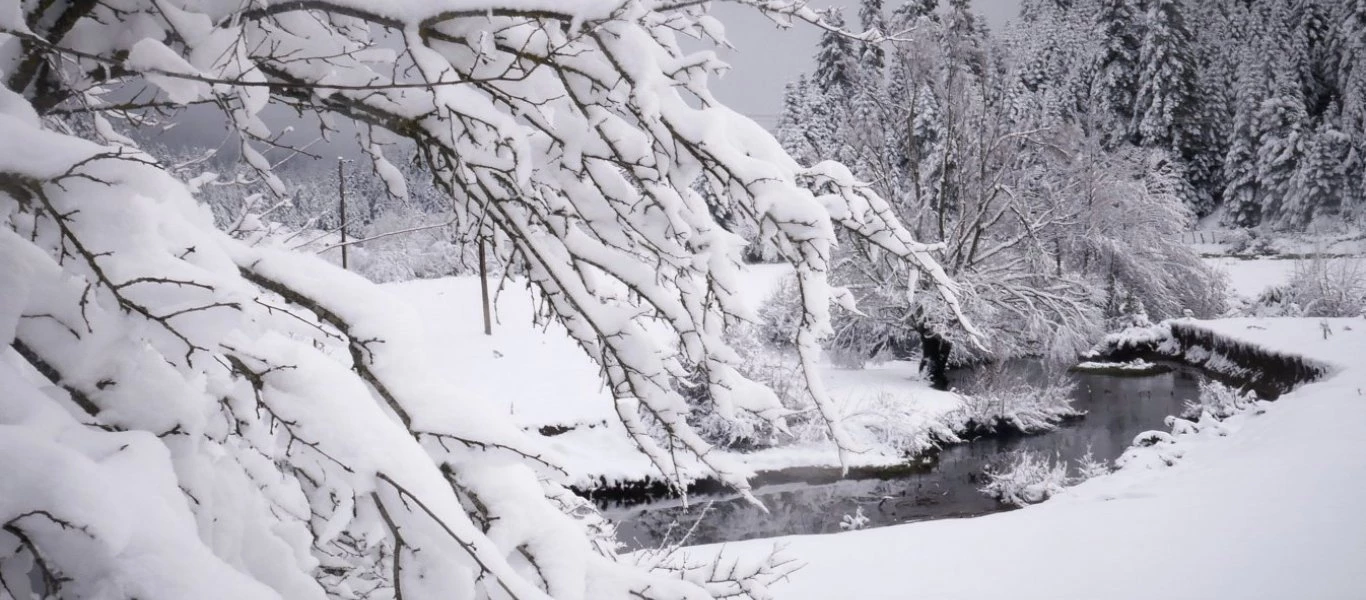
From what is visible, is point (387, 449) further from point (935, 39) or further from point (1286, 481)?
point (935, 39)

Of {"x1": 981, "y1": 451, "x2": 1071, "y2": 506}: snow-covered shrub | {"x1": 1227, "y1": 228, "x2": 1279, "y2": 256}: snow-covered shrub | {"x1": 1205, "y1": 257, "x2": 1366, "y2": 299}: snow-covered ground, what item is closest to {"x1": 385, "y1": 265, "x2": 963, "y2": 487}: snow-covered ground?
{"x1": 981, "y1": 451, "x2": 1071, "y2": 506}: snow-covered shrub

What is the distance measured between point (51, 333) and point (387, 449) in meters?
0.61

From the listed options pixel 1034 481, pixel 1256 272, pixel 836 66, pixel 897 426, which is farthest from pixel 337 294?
pixel 1256 272

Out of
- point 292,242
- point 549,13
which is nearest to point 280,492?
point 292,242

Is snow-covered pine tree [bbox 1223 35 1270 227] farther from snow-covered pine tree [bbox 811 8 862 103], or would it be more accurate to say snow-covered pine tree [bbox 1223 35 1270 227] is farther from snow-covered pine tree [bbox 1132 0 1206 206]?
snow-covered pine tree [bbox 811 8 862 103]

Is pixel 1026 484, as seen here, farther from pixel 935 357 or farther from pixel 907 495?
pixel 935 357

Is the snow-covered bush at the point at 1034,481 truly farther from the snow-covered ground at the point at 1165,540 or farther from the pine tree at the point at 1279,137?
the pine tree at the point at 1279,137

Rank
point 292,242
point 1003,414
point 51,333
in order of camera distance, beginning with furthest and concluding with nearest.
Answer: point 1003,414, point 292,242, point 51,333

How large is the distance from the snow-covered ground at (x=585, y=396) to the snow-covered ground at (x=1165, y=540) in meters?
4.20

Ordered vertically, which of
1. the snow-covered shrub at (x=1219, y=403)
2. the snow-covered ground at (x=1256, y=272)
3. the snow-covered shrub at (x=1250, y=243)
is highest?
the snow-covered shrub at (x=1250, y=243)

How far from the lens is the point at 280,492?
6.03ft

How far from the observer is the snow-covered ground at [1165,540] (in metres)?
4.45

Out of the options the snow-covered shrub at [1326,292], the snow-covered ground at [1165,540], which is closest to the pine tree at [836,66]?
the snow-covered shrub at [1326,292]

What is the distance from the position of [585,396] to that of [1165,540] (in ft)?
34.0
